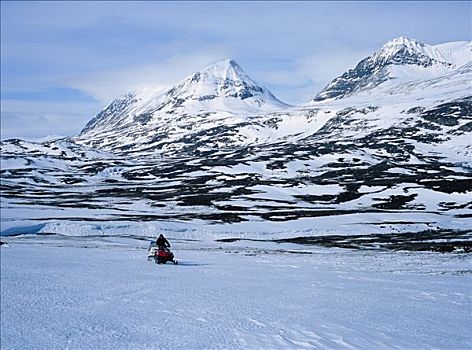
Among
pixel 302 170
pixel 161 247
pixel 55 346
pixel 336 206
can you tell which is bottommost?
pixel 55 346

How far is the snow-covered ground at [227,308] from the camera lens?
1166cm

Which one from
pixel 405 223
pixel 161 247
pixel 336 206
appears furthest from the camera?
pixel 336 206

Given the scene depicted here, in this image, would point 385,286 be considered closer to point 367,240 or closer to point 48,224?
point 367,240

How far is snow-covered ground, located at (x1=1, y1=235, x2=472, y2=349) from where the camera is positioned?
11.7 m

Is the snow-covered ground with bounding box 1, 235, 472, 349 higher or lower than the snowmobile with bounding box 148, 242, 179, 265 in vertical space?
lower

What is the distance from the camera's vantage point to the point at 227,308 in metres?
15.1

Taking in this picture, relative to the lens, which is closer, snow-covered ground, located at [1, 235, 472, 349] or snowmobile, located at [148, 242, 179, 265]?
snow-covered ground, located at [1, 235, 472, 349]

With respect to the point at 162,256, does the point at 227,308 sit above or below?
below

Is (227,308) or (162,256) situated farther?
(162,256)

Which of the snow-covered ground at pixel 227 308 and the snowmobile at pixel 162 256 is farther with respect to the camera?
the snowmobile at pixel 162 256

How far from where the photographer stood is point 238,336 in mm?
11891

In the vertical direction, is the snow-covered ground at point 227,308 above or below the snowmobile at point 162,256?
below

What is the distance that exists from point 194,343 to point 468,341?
263 inches

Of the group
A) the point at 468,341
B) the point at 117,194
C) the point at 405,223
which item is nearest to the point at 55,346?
the point at 468,341
